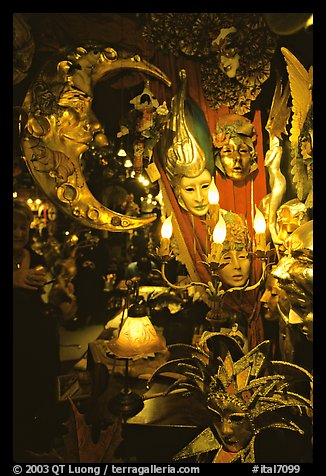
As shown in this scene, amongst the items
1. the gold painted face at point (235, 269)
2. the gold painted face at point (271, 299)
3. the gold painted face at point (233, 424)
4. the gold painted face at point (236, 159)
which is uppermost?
the gold painted face at point (236, 159)

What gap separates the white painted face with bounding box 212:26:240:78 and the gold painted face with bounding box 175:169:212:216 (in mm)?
449

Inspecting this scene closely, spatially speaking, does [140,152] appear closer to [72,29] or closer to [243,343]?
[72,29]

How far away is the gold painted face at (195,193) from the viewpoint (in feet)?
5.15

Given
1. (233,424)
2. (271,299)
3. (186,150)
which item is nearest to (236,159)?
(186,150)

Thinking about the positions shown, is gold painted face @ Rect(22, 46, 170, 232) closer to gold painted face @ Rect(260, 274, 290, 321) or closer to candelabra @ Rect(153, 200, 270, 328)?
candelabra @ Rect(153, 200, 270, 328)

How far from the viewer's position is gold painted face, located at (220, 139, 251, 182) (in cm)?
157

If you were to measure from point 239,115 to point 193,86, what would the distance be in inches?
9.3

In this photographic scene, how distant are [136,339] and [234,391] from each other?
1.35ft

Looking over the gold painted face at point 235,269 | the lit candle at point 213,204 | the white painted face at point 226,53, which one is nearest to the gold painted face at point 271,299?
the gold painted face at point 235,269

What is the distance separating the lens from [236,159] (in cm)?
157

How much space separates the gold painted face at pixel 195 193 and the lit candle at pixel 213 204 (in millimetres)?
45

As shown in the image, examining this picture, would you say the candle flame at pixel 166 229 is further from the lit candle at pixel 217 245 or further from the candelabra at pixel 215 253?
the lit candle at pixel 217 245
